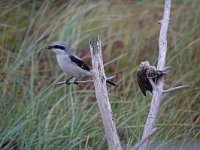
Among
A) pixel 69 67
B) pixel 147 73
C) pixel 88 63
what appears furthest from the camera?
pixel 88 63

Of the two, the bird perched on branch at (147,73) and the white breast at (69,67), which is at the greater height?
the white breast at (69,67)

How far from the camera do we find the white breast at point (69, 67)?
3463mm

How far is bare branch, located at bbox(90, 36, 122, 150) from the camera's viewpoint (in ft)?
9.25

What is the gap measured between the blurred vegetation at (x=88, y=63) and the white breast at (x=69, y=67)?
0.49 meters

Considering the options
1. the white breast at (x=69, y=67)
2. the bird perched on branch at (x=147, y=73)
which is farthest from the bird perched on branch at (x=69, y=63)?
the bird perched on branch at (x=147, y=73)

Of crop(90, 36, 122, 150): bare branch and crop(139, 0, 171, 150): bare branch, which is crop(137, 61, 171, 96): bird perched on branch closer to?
crop(139, 0, 171, 150): bare branch

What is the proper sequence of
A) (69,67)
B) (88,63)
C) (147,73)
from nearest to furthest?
(147,73) < (69,67) < (88,63)

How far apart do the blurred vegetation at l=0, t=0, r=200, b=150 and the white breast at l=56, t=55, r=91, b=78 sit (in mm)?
487

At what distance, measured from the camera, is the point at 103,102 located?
285 centimetres

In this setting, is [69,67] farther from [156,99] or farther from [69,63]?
[156,99]

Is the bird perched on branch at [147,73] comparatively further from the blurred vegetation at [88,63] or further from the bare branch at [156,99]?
the blurred vegetation at [88,63]

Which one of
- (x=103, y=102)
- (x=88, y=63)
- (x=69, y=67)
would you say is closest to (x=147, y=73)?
(x=103, y=102)

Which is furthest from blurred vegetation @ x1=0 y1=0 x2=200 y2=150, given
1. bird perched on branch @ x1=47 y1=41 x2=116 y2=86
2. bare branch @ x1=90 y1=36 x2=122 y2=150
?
bare branch @ x1=90 y1=36 x2=122 y2=150

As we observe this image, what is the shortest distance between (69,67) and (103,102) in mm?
665
